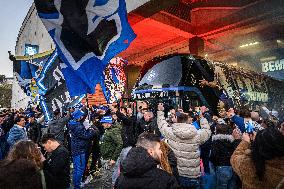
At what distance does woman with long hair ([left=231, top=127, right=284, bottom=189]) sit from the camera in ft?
9.19

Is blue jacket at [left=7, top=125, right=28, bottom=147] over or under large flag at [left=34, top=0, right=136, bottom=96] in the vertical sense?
under

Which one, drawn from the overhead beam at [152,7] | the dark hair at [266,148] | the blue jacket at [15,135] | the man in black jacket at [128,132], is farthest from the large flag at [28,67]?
the dark hair at [266,148]

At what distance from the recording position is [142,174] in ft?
9.05

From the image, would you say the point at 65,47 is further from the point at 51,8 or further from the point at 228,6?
the point at 228,6

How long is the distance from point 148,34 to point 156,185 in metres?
16.8

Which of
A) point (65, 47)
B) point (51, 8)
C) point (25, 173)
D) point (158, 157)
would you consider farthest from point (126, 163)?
point (51, 8)

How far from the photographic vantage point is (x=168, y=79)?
30.4 feet

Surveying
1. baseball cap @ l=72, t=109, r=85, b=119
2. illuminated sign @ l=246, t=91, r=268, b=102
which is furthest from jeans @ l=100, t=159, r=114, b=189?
illuminated sign @ l=246, t=91, r=268, b=102

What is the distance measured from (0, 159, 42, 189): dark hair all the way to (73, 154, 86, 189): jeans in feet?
17.0

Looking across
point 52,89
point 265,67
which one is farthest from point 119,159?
point 265,67

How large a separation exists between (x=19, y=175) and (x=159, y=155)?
1.68m

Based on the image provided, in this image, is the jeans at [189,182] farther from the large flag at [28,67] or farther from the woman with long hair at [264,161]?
A: the large flag at [28,67]

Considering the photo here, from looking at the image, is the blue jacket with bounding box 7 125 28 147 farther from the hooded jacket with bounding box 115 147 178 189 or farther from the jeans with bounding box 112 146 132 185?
the hooded jacket with bounding box 115 147 178 189

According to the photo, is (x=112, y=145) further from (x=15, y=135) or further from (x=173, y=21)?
(x=173, y=21)
